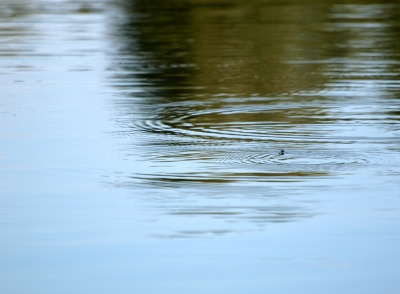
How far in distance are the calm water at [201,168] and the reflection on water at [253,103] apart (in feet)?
0.08

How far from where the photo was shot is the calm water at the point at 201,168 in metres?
4.91

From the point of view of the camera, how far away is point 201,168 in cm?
694

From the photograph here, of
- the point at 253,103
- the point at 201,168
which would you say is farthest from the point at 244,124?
the point at 201,168

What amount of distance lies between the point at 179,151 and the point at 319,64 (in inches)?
221

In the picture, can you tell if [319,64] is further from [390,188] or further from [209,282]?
[209,282]

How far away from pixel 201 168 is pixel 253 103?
310 centimetres

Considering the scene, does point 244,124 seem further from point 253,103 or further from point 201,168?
point 201,168

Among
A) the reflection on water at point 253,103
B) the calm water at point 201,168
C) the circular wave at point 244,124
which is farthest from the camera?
the circular wave at point 244,124

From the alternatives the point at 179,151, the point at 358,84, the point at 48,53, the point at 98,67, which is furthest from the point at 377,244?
the point at 48,53

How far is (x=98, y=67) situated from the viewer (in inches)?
501

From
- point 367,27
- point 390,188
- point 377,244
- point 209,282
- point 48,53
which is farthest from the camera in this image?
point 367,27

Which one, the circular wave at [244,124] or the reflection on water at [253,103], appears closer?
the reflection on water at [253,103]

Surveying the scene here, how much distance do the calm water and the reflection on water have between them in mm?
25

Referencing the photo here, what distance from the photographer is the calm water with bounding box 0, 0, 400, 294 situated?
16.1ft
